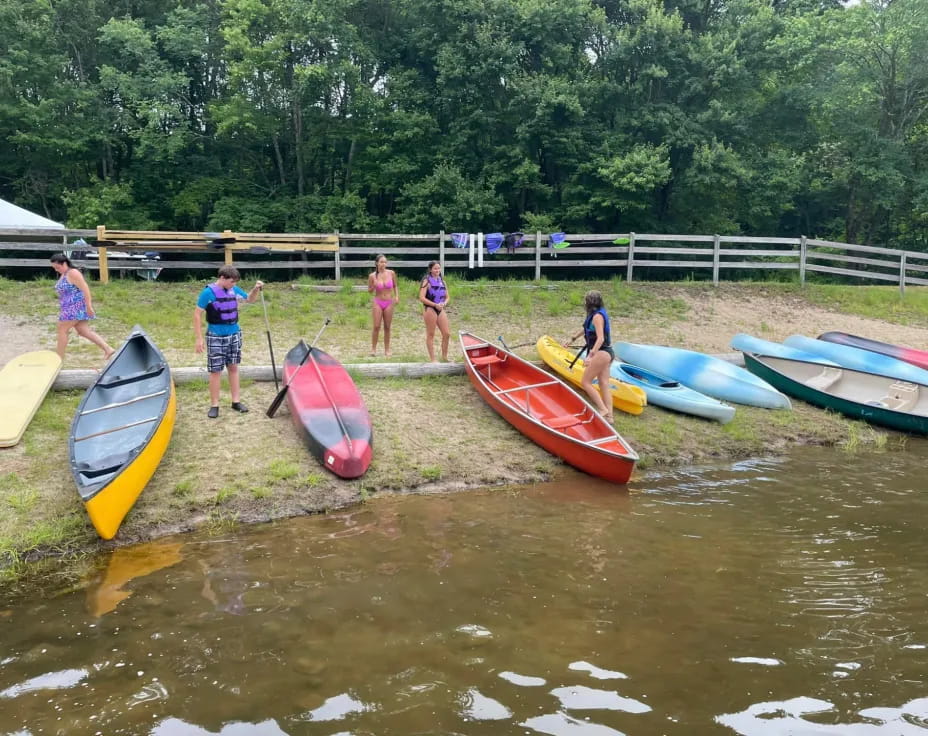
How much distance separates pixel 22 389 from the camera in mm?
7027

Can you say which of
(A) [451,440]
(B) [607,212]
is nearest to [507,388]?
(A) [451,440]

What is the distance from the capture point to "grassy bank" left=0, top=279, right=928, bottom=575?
18.3 feet

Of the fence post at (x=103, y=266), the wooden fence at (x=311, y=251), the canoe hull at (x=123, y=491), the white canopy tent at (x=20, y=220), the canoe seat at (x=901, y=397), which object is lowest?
the canoe hull at (x=123, y=491)

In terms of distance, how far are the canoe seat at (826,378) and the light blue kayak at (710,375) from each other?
843mm

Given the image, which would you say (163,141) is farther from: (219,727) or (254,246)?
(219,727)

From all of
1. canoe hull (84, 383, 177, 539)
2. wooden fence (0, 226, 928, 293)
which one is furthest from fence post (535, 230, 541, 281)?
canoe hull (84, 383, 177, 539)

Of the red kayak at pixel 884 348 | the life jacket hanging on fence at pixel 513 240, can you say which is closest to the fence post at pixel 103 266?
the life jacket hanging on fence at pixel 513 240

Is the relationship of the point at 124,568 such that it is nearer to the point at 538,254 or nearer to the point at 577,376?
the point at 577,376

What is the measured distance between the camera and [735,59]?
17.5 metres

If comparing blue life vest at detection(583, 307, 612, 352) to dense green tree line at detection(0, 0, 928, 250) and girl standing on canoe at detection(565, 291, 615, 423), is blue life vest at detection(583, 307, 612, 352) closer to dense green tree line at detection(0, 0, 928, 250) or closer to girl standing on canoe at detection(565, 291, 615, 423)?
girl standing on canoe at detection(565, 291, 615, 423)

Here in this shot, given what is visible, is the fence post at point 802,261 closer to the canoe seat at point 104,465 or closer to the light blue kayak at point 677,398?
the light blue kayak at point 677,398

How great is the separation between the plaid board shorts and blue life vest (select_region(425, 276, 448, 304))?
2.80 metres

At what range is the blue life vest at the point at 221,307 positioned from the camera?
6719mm

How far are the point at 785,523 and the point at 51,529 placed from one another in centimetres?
577
